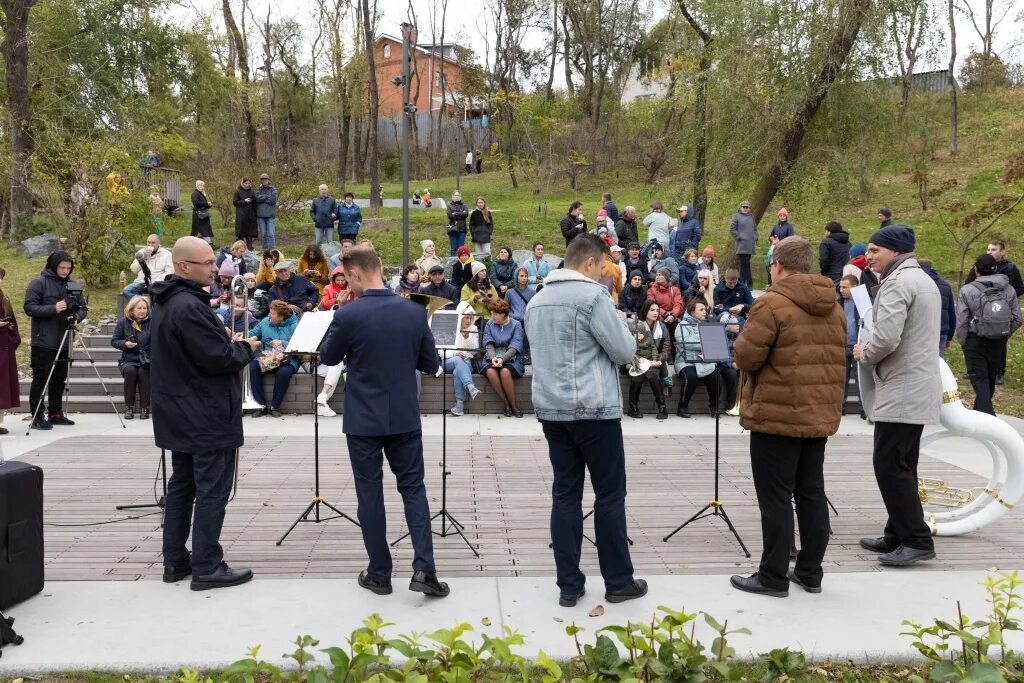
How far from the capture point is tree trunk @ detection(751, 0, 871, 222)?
18.6 meters

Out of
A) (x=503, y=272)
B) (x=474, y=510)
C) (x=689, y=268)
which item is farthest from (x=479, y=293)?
(x=474, y=510)

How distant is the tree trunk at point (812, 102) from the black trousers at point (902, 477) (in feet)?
50.0

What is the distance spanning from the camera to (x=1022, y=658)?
161 inches

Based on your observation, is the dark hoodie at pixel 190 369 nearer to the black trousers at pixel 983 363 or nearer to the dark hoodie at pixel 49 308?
the dark hoodie at pixel 49 308

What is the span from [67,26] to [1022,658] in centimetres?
3401

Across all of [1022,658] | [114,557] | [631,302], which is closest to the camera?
[1022,658]

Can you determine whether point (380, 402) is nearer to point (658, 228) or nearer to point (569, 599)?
point (569, 599)

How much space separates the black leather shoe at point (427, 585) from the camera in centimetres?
480

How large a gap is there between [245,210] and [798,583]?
54.7 feet

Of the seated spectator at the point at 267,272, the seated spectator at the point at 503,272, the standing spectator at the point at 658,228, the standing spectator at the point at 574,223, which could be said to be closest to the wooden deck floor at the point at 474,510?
the seated spectator at the point at 267,272

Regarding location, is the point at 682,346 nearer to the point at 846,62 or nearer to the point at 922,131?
the point at 846,62

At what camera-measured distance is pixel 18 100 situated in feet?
67.1

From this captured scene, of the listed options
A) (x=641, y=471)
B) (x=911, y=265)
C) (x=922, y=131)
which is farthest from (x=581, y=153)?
(x=911, y=265)

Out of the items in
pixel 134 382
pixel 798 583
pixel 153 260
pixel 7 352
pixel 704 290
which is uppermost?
pixel 153 260
